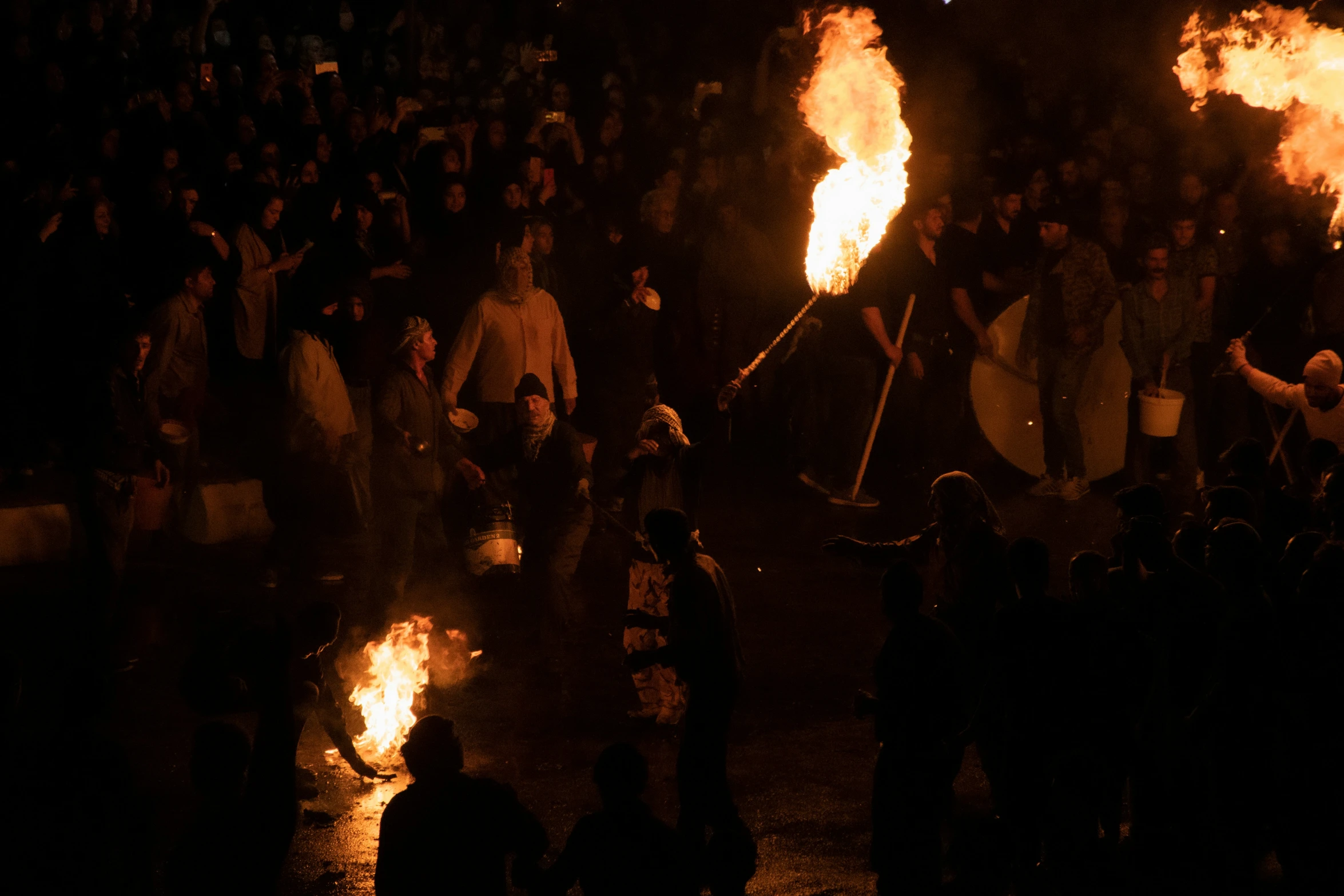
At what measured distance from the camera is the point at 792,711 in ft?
26.5

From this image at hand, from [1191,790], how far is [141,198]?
32.7 feet

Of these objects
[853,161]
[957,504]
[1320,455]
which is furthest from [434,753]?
[853,161]

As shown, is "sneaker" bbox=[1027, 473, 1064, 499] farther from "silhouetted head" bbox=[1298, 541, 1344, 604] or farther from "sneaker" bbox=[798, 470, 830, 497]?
"silhouetted head" bbox=[1298, 541, 1344, 604]

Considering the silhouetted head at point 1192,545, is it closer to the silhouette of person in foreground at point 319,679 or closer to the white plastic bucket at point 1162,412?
the silhouette of person in foreground at point 319,679

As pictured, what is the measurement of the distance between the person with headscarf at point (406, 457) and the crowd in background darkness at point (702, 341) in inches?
1.2

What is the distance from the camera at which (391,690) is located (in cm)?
754

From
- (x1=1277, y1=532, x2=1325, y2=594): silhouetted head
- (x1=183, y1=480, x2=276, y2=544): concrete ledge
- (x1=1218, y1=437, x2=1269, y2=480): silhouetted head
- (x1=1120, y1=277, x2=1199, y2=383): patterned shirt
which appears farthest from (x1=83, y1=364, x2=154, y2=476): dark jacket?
(x1=1120, y1=277, x2=1199, y2=383): patterned shirt

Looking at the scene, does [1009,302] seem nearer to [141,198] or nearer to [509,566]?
[509,566]

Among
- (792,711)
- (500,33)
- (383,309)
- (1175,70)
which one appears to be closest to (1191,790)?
(792,711)

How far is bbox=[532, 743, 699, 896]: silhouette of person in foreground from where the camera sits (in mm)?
4320

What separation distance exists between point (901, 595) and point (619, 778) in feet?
5.32

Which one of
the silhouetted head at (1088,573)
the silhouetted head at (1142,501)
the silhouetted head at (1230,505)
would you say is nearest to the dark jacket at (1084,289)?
the silhouetted head at (1230,505)

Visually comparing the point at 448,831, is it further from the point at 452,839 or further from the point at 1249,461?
the point at 1249,461

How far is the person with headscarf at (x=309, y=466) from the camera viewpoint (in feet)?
33.3
